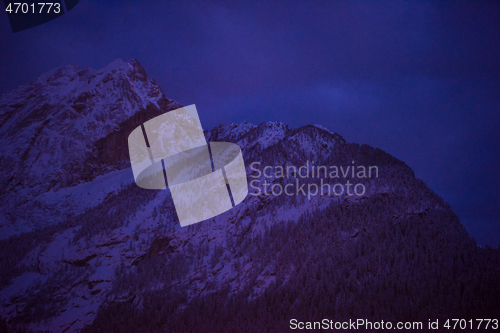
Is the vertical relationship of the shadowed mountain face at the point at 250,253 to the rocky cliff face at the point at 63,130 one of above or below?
below

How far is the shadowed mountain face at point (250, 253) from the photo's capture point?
6306 cm

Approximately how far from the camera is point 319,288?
66.4 metres

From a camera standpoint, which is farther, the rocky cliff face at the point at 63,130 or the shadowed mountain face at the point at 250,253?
the rocky cliff face at the point at 63,130

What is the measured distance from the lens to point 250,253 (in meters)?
80.4

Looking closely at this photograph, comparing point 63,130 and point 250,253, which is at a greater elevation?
point 63,130

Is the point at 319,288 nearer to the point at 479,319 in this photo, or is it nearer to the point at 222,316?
the point at 222,316

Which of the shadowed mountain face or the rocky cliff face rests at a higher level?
the rocky cliff face

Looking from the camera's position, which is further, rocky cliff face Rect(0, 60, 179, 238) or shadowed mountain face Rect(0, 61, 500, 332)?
rocky cliff face Rect(0, 60, 179, 238)

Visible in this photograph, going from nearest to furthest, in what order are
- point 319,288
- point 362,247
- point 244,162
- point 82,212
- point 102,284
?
point 319,288 → point 362,247 → point 102,284 → point 244,162 → point 82,212

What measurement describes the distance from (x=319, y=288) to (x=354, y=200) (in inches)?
957

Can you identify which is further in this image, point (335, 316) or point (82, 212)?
point (82, 212)

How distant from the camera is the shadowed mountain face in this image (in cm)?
6306

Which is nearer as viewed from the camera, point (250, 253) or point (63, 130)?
point (250, 253)

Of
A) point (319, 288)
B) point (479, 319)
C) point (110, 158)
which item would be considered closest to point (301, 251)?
point (319, 288)
